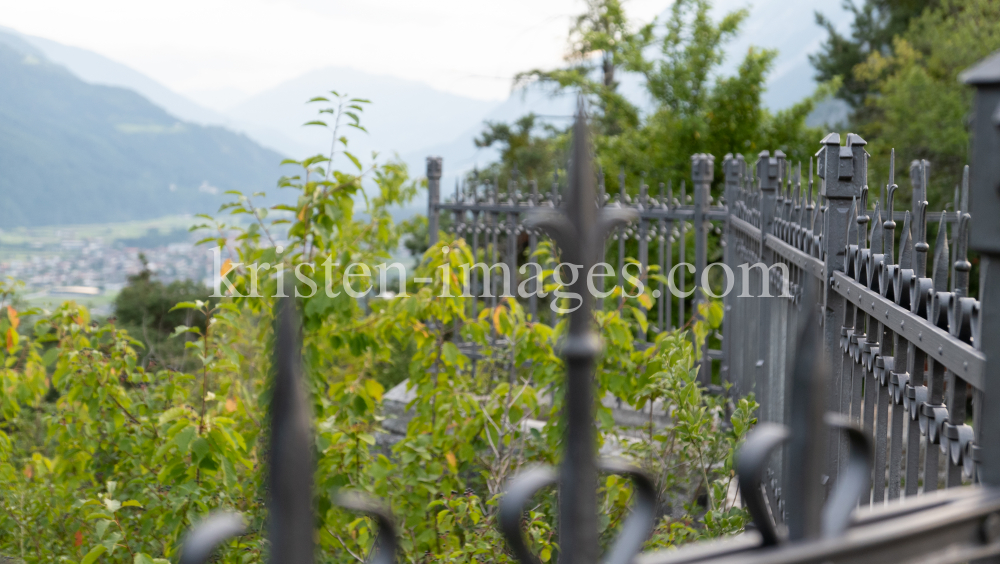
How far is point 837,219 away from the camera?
7.68ft

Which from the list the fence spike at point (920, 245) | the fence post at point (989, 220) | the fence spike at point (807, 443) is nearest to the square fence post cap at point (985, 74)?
the fence post at point (989, 220)

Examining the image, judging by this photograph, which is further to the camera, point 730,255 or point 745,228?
point 730,255

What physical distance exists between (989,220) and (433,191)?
258 inches

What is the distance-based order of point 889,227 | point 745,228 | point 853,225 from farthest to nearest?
point 745,228 < point 853,225 < point 889,227

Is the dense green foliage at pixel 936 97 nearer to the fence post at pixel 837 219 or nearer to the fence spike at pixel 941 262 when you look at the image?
the fence post at pixel 837 219

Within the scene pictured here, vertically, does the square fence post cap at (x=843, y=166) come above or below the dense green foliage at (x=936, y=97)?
below

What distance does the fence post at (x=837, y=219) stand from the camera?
2283 millimetres

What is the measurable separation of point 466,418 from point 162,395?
5.40 ft

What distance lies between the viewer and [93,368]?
3314 mm

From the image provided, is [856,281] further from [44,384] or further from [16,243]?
[16,243]

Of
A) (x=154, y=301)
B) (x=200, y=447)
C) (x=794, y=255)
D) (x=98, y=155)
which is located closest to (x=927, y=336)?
(x=794, y=255)

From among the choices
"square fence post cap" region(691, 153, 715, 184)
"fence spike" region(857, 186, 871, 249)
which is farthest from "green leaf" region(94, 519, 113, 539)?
Result: "square fence post cap" region(691, 153, 715, 184)

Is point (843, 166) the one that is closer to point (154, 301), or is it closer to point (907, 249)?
point (907, 249)

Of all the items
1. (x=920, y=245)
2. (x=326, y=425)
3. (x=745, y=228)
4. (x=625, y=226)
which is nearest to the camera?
(x=920, y=245)
